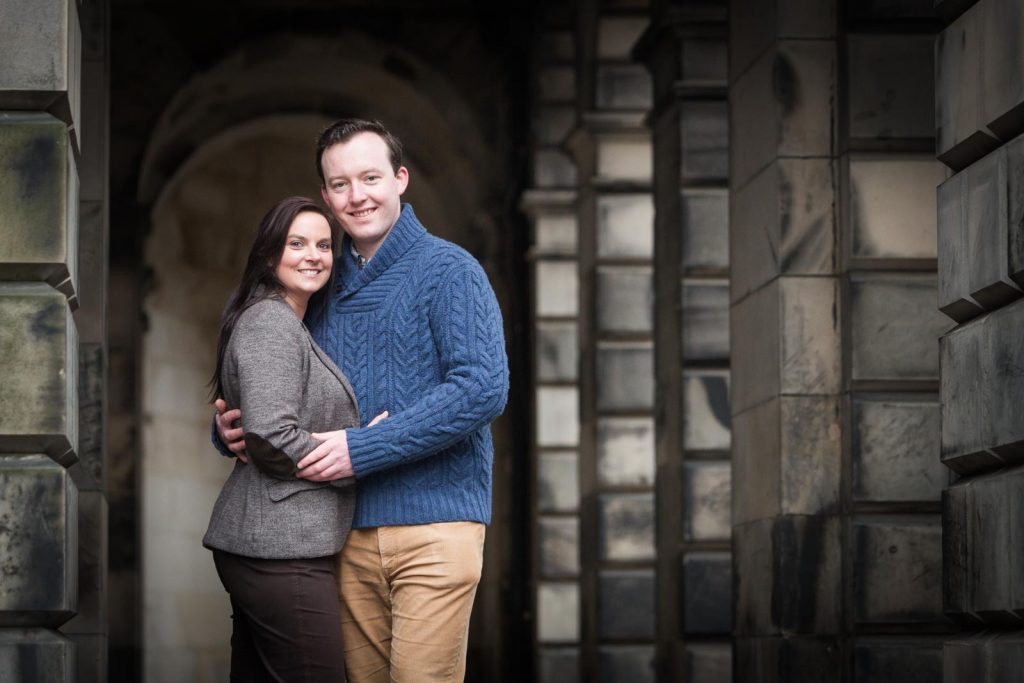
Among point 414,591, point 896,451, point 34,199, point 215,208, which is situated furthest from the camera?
point 215,208

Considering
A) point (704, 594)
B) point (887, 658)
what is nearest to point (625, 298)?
point (704, 594)

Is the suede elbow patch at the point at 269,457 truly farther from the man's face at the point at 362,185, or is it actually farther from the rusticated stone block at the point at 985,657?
the rusticated stone block at the point at 985,657

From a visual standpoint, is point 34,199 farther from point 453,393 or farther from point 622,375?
point 622,375

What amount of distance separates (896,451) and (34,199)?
3239 mm

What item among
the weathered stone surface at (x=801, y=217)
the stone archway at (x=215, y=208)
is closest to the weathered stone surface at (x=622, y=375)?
the stone archway at (x=215, y=208)

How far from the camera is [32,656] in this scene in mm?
5398

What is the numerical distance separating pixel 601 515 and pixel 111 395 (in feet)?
12.5

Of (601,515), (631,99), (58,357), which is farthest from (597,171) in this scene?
(58,357)

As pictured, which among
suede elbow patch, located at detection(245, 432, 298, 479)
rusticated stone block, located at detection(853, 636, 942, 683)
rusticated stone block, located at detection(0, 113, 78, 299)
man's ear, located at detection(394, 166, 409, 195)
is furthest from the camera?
rusticated stone block, located at detection(853, 636, 942, 683)

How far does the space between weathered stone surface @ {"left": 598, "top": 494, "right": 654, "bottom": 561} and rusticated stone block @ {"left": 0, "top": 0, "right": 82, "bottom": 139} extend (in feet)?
25.6

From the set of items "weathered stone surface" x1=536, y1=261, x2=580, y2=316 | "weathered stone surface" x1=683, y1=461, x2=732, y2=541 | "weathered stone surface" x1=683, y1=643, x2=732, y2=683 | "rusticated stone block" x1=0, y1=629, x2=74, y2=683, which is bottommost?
"weathered stone surface" x1=683, y1=643, x2=732, y2=683

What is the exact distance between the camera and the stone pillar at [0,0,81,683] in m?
5.44

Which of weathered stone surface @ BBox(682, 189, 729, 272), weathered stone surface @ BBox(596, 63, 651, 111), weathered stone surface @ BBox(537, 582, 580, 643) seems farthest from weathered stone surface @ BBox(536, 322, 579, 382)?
weathered stone surface @ BBox(682, 189, 729, 272)

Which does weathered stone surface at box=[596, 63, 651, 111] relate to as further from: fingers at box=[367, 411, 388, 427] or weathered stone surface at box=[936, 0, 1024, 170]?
fingers at box=[367, 411, 388, 427]
